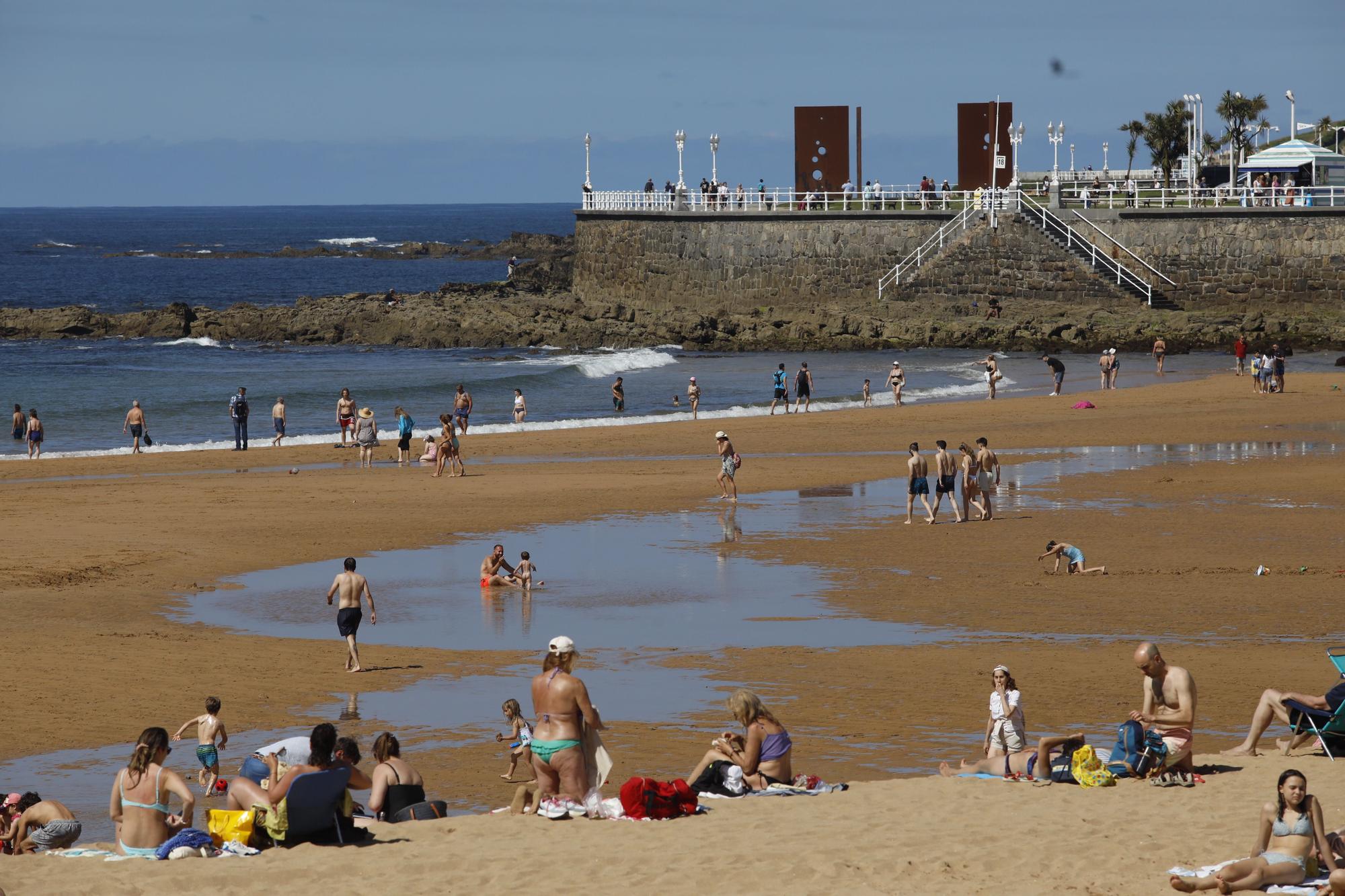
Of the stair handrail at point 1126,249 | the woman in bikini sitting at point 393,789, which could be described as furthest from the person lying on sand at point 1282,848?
the stair handrail at point 1126,249

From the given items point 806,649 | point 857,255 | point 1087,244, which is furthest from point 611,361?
point 806,649

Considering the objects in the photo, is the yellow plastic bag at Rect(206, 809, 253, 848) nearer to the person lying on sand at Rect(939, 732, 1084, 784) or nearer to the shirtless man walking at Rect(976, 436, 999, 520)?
the person lying on sand at Rect(939, 732, 1084, 784)

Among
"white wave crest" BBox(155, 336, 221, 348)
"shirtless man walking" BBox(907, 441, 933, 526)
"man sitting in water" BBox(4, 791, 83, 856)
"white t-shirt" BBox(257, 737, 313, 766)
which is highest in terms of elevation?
"white wave crest" BBox(155, 336, 221, 348)

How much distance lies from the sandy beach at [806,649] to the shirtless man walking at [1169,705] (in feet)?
0.82

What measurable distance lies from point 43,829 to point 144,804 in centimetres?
77

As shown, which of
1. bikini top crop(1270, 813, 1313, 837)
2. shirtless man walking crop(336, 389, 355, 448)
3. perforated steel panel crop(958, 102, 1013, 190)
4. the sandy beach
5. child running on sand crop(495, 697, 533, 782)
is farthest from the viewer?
perforated steel panel crop(958, 102, 1013, 190)

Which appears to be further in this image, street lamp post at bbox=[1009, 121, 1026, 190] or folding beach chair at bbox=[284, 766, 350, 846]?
street lamp post at bbox=[1009, 121, 1026, 190]

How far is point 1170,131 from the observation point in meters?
74.8

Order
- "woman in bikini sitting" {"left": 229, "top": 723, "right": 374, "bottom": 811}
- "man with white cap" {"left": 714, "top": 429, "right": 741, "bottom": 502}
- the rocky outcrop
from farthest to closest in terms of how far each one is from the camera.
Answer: the rocky outcrop → "man with white cap" {"left": 714, "top": 429, "right": 741, "bottom": 502} → "woman in bikini sitting" {"left": 229, "top": 723, "right": 374, "bottom": 811}

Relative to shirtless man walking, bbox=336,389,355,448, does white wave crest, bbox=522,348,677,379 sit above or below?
above

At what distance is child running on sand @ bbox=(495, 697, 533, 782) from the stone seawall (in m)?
40.4

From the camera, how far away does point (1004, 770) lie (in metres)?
9.80

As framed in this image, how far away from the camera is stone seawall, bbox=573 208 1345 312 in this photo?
47125 mm

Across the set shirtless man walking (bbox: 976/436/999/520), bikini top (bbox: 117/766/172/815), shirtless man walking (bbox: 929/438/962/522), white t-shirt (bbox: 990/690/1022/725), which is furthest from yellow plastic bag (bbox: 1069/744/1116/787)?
shirtless man walking (bbox: 929/438/962/522)
